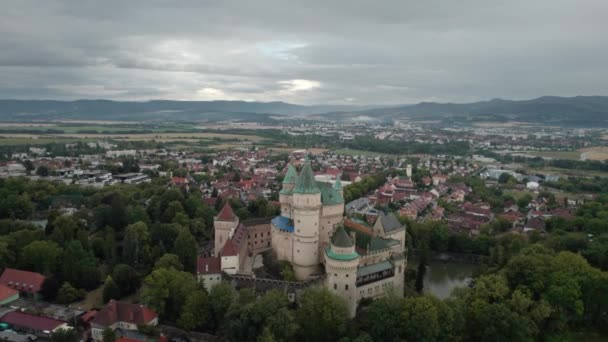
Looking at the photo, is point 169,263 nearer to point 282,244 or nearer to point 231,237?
point 231,237

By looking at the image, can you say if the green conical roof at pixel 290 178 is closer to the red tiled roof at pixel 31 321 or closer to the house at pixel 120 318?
the house at pixel 120 318

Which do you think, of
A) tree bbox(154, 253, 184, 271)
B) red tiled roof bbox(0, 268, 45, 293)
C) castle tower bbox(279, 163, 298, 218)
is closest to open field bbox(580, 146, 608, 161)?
castle tower bbox(279, 163, 298, 218)

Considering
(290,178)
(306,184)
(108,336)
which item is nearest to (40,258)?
(108,336)

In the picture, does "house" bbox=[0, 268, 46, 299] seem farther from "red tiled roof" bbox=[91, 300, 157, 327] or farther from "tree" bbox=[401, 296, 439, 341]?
"tree" bbox=[401, 296, 439, 341]

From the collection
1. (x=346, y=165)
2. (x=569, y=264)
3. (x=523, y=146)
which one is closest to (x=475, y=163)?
(x=346, y=165)

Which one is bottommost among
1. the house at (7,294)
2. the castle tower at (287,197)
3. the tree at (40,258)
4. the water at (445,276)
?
the water at (445,276)

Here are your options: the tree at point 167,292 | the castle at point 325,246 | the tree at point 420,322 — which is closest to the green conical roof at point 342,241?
the castle at point 325,246
